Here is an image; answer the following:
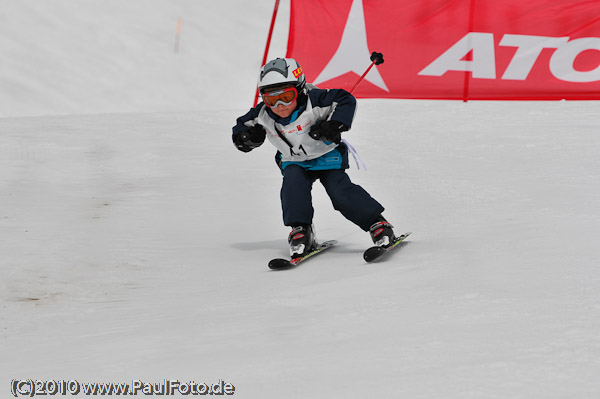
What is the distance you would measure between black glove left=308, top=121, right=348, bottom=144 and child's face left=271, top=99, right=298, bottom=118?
0.18 m

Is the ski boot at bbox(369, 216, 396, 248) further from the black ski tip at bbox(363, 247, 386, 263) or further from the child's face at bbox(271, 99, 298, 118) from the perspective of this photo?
the child's face at bbox(271, 99, 298, 118)

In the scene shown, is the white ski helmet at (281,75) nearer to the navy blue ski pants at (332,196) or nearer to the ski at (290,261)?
the navy blue ski pants at (332,196)

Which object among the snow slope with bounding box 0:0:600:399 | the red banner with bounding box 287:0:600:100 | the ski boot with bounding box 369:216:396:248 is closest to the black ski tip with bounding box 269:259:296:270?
the snow slope with bounding box 0:0:600:399

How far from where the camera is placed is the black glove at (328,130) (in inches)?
178

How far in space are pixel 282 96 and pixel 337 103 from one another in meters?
0.32

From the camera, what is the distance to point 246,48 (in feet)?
59.3

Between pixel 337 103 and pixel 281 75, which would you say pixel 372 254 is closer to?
pixel 337 103

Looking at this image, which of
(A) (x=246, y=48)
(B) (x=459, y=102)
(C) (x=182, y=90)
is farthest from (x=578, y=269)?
(A) (x=246, y=48)

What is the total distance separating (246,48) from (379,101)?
27.8 ft

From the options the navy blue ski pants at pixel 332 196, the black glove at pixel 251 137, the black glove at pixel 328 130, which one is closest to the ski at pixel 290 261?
the navy blue ski pants at pixel 332 196

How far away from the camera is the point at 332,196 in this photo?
471cm

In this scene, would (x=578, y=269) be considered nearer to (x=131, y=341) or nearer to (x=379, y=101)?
(x=131, y=341)

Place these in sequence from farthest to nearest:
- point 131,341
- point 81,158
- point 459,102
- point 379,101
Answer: point 379,101 → point 459,102 → point 81,158 → point 131,341

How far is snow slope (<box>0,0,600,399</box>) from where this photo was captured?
231 cm
